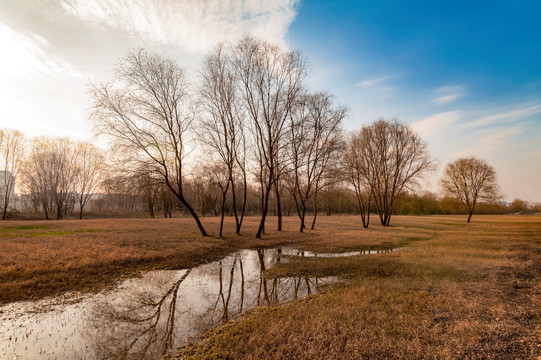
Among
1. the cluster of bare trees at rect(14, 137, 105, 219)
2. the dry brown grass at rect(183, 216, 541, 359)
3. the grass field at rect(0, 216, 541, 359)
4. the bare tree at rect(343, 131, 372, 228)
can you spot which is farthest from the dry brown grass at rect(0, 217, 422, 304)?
the cluster of bare trees at rect(14, 137, 105, 219)

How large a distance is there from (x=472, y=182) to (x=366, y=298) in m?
55.0

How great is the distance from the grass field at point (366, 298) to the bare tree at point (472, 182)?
39954mm

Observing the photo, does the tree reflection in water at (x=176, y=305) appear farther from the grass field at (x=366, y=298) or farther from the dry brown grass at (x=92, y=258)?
the dry brown grass at (x=92, y=258)

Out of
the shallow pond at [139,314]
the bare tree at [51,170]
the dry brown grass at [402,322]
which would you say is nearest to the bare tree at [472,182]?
the dry brown grass at [402,322]

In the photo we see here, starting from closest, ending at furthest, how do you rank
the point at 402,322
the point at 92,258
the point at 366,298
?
the point at 402,322
the point at 366,298
the point at 92,258

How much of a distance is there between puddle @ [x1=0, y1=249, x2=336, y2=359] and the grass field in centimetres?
96

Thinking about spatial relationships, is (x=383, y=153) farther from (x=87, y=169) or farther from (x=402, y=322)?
(x=87, y=169)

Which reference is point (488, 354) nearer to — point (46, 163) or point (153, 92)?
point (153, 92)

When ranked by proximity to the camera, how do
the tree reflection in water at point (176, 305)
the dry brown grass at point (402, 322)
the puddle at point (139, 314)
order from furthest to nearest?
1. the tree reflection in water at point (176, 305)
2. the puddle at point (139, 314)
3. the dry brown grass at point (402, 322)

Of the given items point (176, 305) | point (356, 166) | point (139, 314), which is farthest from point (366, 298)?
point (356, 166)

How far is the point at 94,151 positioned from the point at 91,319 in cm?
5558

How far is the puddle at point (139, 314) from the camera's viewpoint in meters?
5.57

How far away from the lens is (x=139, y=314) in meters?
7.36

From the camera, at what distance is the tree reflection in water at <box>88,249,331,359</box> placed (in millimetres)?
5785
